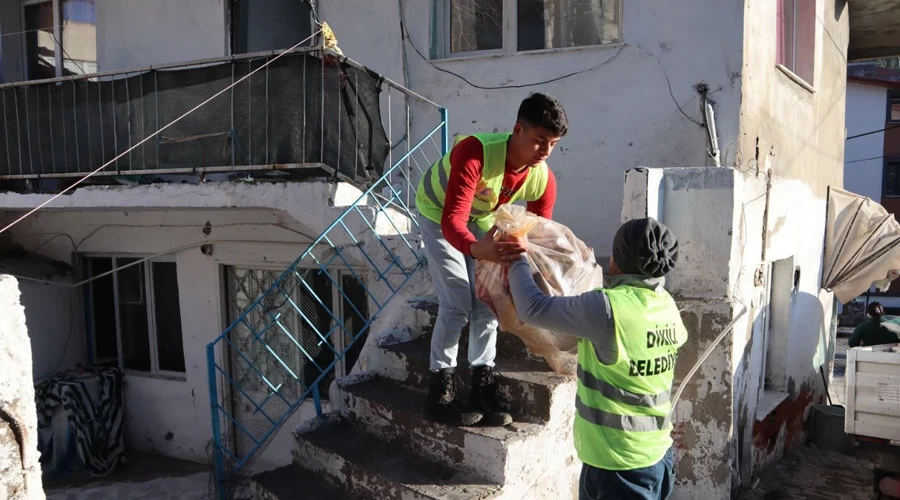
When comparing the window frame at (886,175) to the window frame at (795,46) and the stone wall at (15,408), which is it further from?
the stone wall at (15,408)

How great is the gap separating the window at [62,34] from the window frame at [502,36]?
4553mm

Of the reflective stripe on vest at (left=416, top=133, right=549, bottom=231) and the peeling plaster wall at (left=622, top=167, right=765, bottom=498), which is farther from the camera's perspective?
the peeling plaster wall at (left=622, top=167, right=765, bottom=498)

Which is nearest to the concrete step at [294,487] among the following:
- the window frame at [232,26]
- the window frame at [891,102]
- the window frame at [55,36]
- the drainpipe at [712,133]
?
the drainpipe at [712,133]

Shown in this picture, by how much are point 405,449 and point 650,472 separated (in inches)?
53.2

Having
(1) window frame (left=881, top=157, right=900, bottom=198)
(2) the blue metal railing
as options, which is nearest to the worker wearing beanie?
(2) the blue metal railing

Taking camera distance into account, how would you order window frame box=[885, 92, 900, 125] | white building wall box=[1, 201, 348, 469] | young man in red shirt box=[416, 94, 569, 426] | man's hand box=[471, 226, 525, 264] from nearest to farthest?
man's hand box=[471, 226, 525, 264] → young man in red shirt box=[416, 94, 569, 426] → white building wall box=[1, 201, 348, 469] → window frame box=[885, 92, 900, 125]

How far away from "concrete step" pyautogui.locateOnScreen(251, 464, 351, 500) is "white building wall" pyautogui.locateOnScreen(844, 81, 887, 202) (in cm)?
2076

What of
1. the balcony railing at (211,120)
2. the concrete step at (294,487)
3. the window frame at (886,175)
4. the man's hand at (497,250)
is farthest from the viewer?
the window frame at (886,175)

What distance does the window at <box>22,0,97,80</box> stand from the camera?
25.9 feet

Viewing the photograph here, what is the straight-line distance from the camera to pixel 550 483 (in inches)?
117

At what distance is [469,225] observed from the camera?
2957mm

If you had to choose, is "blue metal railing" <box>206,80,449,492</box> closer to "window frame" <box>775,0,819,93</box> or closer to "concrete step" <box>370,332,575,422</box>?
"concrete step" <box>370,332,575,422</box>

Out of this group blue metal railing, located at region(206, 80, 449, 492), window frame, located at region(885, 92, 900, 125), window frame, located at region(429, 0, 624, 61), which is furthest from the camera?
window frame, located at region(885, 92, 900, 125)

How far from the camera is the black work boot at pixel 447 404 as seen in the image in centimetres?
284
